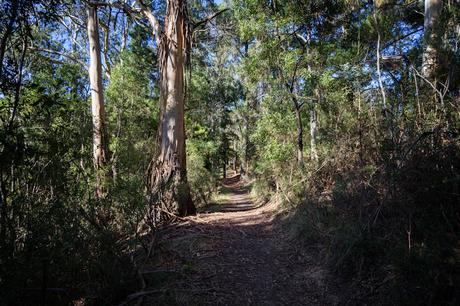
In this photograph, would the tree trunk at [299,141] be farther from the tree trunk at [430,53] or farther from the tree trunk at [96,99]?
the tree trunk at [96,99]

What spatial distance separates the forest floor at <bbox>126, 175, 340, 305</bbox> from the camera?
329 cm

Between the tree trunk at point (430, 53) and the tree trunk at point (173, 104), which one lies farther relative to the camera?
the tree trunk at point (173, 104)

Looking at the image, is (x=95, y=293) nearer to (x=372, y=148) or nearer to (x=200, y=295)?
(x=200, y=295)

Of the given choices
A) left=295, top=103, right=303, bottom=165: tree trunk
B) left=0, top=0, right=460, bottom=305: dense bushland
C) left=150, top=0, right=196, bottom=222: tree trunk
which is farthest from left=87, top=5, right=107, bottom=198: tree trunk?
left=295, top=103, right=303, bottom=165: tree trunk

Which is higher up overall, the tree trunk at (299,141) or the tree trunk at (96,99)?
the tree trunk at (96,99)

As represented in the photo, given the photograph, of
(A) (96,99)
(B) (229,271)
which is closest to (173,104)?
(A) (96,99)

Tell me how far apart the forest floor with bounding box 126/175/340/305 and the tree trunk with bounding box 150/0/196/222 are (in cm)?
132

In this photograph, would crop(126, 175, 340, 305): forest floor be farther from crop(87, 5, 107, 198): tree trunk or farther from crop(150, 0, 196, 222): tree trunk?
crop(87, 5, 107, 198): tree trunk

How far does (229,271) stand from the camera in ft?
13.4

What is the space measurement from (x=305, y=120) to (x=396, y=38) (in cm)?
434

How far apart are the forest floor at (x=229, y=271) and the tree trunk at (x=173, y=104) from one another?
132cm

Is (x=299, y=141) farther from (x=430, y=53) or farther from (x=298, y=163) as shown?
(x=430, y=53)

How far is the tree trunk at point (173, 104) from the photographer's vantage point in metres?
6.87

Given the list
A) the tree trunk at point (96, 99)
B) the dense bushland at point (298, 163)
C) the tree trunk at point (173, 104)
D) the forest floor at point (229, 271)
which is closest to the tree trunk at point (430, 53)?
the dense bushland at point (298, 163)
